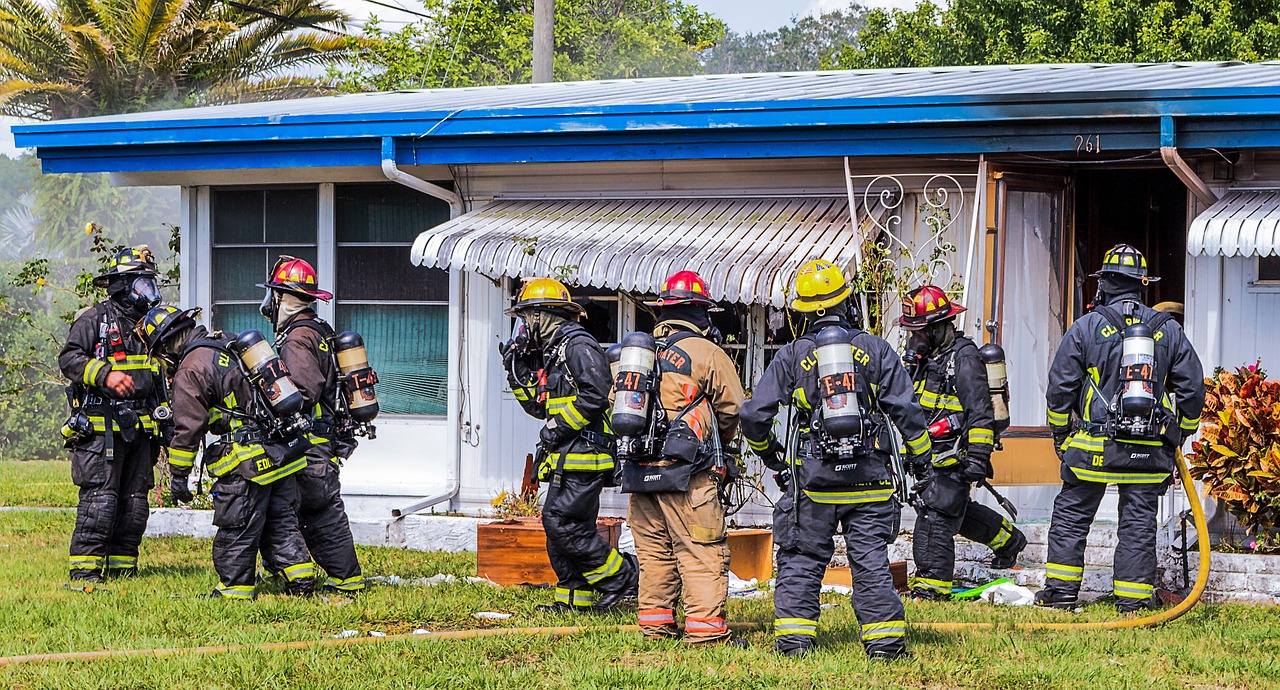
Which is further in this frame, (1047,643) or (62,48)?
(62,48)

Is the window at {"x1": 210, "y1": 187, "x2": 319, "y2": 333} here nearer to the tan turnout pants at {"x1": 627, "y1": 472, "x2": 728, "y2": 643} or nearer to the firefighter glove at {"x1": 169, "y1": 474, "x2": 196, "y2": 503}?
the firefighter glove at {"x1": 169, "y1": 474, "x2": 196, "y2": 503}

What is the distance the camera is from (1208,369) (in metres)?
9.14

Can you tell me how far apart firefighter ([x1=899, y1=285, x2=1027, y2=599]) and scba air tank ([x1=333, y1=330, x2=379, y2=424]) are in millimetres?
3313

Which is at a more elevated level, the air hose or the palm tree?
the palm tree

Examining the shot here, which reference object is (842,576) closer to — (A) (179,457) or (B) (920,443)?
Answer: (B) (920,443)

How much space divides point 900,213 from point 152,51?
18334mm

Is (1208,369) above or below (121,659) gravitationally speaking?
above

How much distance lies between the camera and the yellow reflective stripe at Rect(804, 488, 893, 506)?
21.0 feet

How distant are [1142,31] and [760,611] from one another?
53.3 ft

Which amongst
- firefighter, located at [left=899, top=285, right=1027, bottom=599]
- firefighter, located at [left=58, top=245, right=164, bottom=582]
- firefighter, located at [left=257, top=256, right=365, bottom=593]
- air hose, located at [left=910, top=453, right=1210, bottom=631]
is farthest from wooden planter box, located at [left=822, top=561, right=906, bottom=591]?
firefighter, located at [left=58, top=245, right=164, bottom=582]

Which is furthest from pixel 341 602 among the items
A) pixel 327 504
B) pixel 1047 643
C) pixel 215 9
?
pixel 215 9

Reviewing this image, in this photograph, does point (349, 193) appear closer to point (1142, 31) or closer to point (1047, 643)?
point (1047, 643)

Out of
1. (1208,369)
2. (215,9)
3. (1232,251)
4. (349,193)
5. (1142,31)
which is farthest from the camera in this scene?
(215,9)

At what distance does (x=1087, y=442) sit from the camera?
7.73 metres
